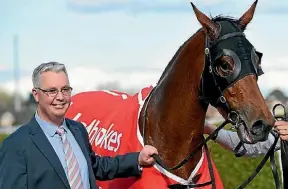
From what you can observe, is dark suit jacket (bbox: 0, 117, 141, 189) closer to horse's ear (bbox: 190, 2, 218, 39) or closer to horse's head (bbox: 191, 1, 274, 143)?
horse's head (bbox: 191, 1, 274, 143)

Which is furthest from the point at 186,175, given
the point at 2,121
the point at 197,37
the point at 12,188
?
the point at 2,121

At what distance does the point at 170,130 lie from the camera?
417 cm

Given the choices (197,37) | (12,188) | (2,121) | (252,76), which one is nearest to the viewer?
(12,188)

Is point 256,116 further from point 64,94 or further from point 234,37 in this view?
point 64,94

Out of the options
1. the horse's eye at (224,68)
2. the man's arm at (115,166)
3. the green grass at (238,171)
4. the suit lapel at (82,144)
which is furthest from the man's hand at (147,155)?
the green grass at (238,171)

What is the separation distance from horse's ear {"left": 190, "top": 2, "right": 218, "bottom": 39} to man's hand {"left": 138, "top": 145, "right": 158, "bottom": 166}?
0.82 m

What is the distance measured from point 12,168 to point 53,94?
1.50 ft

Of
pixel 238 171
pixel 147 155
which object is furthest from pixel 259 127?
pixel 238 171

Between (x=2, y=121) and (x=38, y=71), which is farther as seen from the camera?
(x=2, y=121)

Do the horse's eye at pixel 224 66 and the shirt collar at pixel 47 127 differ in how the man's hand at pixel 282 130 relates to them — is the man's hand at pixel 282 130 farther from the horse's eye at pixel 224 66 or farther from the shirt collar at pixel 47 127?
the shirt collar at pixel 47 127

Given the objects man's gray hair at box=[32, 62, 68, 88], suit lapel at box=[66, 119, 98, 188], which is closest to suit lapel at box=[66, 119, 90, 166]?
suit lapel at box=[66, 119, 98, 188]

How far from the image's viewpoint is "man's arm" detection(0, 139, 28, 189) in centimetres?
346

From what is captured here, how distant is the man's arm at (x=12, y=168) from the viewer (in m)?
3.46

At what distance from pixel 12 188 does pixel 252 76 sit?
1.48 m
